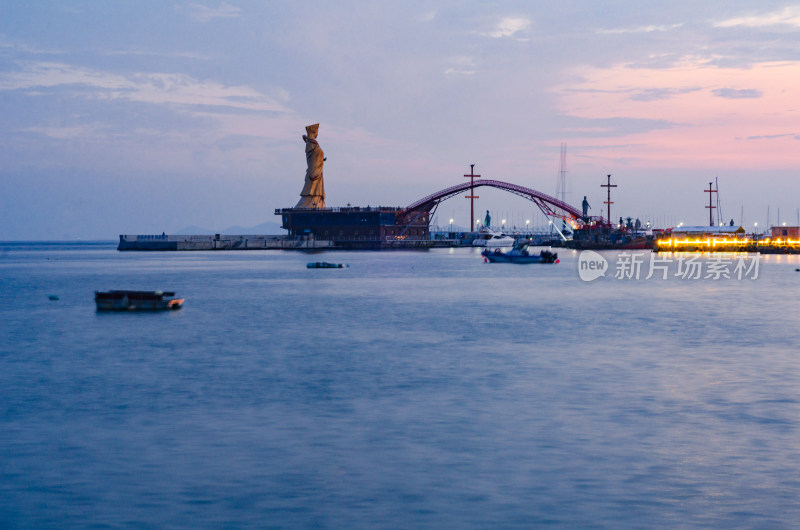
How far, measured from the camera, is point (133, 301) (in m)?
53.9

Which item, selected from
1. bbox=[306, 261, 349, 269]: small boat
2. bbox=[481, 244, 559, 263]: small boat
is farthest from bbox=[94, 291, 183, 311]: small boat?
bbox=[481, 244, 559, 263]: small boat

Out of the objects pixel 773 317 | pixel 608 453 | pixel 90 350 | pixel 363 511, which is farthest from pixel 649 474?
pixel 773 317

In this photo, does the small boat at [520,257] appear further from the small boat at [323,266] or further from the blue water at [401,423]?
the blue water at [401,423]

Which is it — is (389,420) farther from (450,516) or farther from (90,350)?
(90,350)

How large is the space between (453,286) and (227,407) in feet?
194

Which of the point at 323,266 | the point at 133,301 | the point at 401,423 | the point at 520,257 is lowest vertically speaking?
the point at 401,423

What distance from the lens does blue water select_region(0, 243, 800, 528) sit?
576 inches

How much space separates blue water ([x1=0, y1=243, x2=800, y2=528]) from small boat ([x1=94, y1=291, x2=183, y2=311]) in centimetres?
525

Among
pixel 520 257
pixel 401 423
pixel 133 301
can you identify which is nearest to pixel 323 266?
pixel 520 257

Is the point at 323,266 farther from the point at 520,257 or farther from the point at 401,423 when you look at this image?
the point at 401,423

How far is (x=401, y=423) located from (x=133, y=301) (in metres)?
36.8

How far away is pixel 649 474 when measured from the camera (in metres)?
16.4

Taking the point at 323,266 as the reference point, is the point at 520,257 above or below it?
above

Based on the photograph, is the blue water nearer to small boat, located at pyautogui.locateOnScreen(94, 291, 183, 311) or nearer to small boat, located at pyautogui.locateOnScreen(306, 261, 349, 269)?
small boat, located at pyautogui.locateOnScreen(94, 291, 183, 311)
